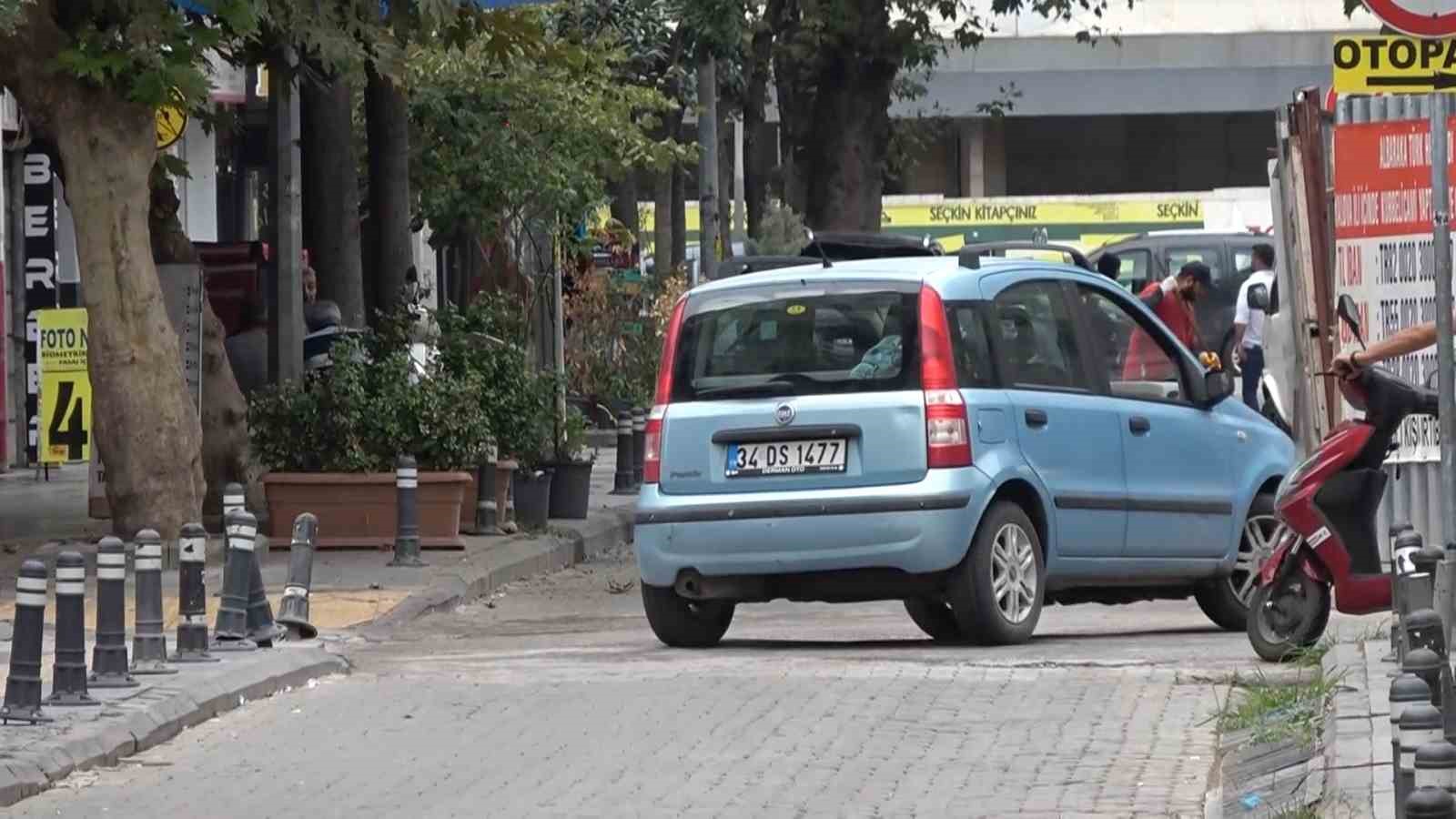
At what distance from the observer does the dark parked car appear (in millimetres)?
31359

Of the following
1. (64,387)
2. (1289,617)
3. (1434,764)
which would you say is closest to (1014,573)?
(1289,617)

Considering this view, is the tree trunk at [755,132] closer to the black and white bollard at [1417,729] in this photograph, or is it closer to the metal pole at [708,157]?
the metal pole at [708,157]

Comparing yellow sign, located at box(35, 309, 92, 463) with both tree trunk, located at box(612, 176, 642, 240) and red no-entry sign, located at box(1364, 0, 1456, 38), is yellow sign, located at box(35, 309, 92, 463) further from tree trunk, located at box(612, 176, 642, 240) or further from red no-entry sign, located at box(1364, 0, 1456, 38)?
red no-entry sign, located at box(1364, 0, 1456, 38)

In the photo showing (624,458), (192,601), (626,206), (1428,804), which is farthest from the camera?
(626,206)

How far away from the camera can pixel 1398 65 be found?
10023 mm

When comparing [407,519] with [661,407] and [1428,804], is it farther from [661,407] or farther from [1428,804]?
[1428,804]

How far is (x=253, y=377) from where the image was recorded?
72.0 feet

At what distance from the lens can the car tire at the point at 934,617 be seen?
43.9 feet

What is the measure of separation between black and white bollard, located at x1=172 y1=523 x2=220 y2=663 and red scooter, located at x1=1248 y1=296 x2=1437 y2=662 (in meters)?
4.15

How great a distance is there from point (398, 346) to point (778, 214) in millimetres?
19792

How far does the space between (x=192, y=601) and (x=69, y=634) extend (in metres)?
1.72

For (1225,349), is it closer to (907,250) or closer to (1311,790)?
(907,250)

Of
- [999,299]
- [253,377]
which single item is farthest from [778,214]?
[999,299]

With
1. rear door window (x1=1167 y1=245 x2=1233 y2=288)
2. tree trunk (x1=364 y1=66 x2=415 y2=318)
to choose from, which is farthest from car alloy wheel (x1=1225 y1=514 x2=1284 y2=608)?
rear door window (x1=1167 y1=245 x2=1233 y2=288)
